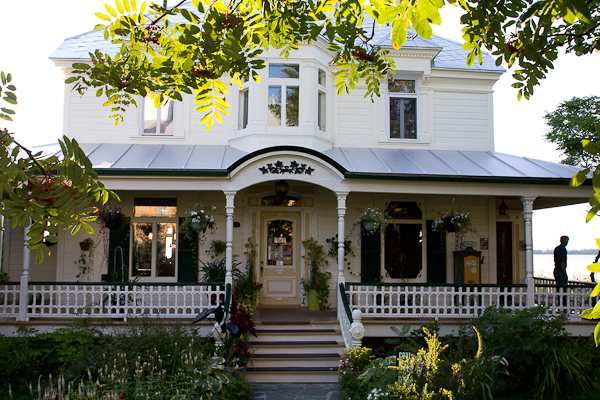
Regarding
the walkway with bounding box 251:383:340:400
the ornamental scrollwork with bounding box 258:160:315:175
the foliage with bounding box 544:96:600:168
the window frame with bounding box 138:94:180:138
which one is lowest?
the walkway with bounding box 251:383:340:400

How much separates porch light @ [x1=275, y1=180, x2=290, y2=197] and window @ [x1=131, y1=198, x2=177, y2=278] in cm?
271

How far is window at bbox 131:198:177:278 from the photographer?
1120cm

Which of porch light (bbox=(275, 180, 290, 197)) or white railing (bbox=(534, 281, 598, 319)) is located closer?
white railing (bbox=(534, 281, 598, 319))

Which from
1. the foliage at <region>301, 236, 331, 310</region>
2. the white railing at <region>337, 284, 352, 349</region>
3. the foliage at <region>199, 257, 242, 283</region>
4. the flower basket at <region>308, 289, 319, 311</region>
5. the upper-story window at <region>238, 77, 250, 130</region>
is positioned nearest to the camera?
the white railing at <region>337, 284, 352, 349</region>

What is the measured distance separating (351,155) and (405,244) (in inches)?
107

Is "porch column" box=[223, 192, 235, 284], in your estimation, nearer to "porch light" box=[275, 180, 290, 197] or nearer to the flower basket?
"porch light" box=[275, 180, 290, 197]

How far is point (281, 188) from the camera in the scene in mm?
10547

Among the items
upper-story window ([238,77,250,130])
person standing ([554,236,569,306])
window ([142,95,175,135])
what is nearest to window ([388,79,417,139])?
upper-story window ([238,77,250,130])

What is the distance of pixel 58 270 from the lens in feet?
35.9

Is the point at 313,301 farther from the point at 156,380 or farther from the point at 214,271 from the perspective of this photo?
the point at 156,380

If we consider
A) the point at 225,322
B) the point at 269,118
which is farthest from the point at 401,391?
the point at 269,118

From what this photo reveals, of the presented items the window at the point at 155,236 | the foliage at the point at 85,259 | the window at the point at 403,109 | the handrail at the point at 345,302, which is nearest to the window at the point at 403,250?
the window at the point at 403,109

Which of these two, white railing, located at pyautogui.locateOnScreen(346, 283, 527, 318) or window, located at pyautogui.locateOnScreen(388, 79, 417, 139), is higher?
window, located at pyautogui.locateOnScreen(388, 79, 417, 139)

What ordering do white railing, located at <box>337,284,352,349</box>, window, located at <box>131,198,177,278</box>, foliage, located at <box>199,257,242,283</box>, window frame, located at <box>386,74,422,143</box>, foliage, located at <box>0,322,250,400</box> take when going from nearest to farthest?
foliage, located at <box>0,322,250,400</box> → white railing, located at <box>337,284,352,349</box> → foliage, located at <box>199,257,242,283</box> → window, located at <box>131,198,177,278</box> → window frame, located at <box>386,74,422,143</box>
